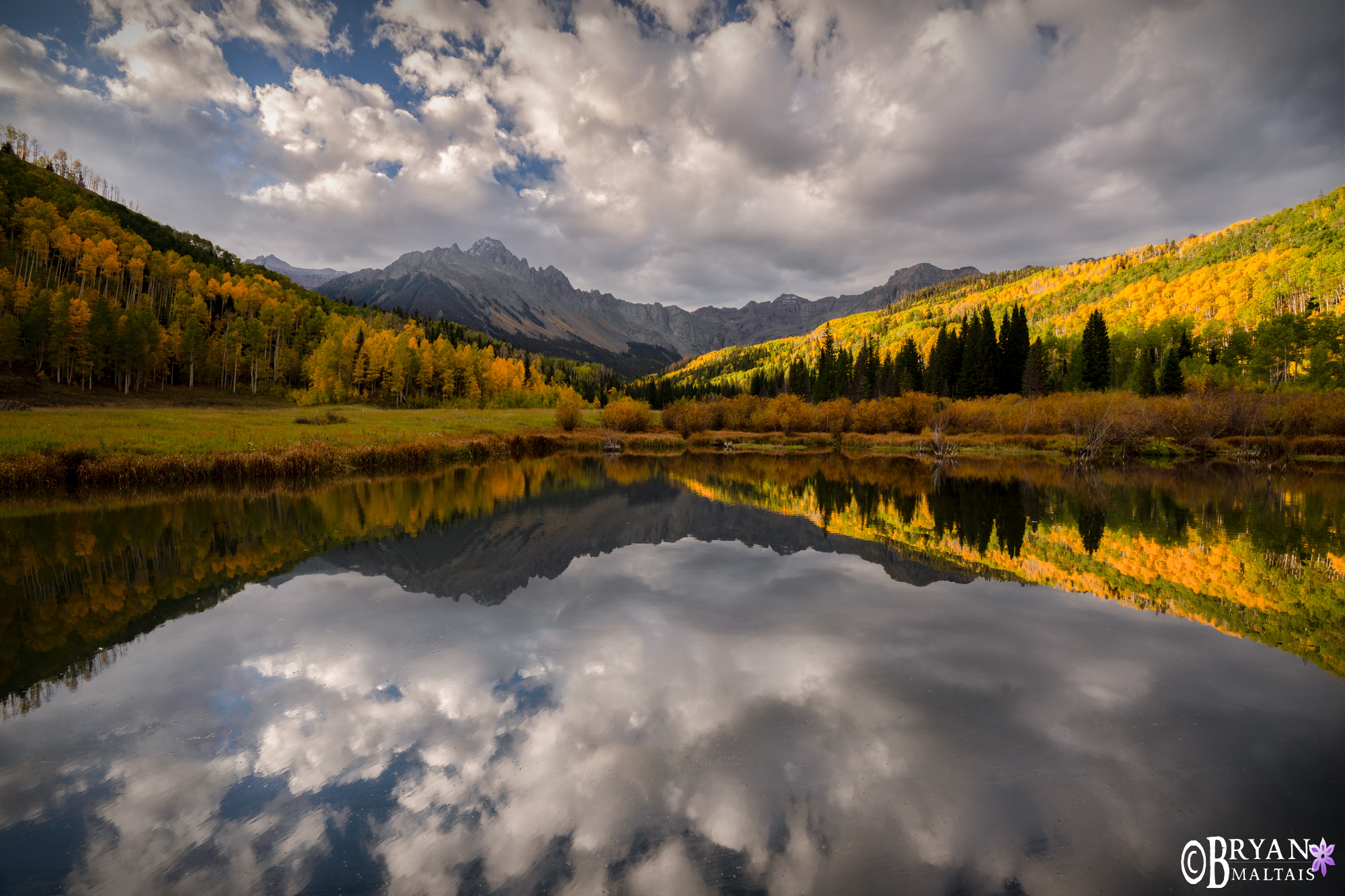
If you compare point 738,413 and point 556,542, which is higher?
point 738,413

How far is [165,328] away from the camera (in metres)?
73.8

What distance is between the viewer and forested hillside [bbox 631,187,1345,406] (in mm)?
61500

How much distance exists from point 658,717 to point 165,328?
330 ft

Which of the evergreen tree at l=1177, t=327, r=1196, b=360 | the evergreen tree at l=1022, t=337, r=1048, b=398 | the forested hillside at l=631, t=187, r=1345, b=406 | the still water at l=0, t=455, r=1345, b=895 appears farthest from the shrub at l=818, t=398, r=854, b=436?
the still water at l=0, t=455, r=1345, b=895

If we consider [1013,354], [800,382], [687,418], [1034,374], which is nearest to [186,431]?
[687,418]

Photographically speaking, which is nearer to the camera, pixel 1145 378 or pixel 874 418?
pixel 1145 378

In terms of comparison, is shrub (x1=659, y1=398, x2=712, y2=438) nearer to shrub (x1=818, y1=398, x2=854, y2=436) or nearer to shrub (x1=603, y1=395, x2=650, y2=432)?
shrub (x1=603, y1=395, x2=650, y2=432)

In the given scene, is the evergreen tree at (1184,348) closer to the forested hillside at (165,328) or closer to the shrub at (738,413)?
the shrub at (738,413)

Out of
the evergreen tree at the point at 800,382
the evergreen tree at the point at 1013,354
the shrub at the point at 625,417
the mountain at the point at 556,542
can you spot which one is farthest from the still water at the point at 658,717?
the evergreen tree at the point at 800,382

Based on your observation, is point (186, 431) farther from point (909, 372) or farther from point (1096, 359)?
point (1096, 359)

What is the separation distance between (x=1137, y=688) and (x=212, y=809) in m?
10.0

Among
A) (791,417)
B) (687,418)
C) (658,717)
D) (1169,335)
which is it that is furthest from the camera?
(1169,335)

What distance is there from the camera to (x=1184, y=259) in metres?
144

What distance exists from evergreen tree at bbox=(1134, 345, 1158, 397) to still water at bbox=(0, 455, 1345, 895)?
6651 cm
